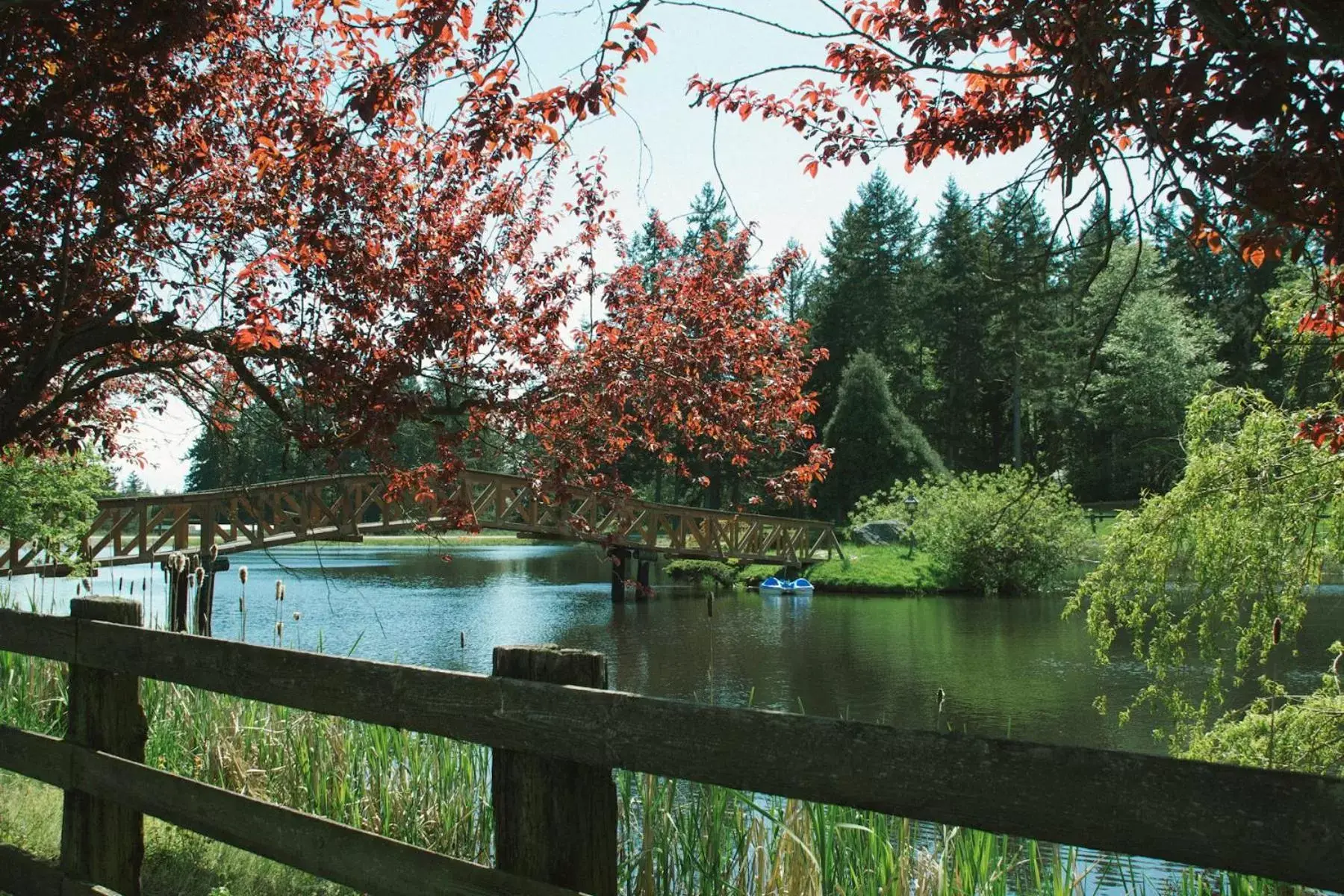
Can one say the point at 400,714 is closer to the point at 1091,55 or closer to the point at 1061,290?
the point at 1091,55

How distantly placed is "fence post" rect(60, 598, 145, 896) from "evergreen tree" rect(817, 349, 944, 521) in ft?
150

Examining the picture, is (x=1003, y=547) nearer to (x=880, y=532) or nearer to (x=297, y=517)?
(x=880, y=532)

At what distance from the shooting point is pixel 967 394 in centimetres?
5753

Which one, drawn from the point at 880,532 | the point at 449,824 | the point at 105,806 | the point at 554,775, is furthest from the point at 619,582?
the point at 554,775

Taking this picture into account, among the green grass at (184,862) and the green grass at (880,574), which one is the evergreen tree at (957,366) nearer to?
the green grass at (880,574)

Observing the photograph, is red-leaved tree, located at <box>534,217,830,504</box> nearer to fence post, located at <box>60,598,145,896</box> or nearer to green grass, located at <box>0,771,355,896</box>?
green grass, located at <box>0,771,355,896</box>

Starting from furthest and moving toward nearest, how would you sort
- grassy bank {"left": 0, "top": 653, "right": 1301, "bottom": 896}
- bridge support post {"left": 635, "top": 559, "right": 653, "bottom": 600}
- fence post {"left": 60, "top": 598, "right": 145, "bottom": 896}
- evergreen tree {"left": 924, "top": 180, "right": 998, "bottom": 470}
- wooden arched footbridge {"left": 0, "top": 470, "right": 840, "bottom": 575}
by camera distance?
evergreen tree {"left": 924, "top": 180, "right": 998, "bottom": 470}
bridge support post {"left": 635, "top": 559, "right": 653, "bottom": 600}
wooden arched footbridge {"left": 0, "top": 470, "right": 840, "bottom": 575}
grassy bank {"left": 0, "top": 653, "right": 1301, "bottom": 896}
fence post {"left": 60, "top": 598, "right": 145, "bottom": 896}

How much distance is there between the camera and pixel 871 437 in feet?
161

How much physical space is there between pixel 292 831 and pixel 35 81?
509cm

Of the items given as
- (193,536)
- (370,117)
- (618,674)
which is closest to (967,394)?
(193,536)

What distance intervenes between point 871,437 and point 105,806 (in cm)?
4666

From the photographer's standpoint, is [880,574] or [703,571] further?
[703,571]

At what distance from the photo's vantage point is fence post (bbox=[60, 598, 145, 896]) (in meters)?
3.80

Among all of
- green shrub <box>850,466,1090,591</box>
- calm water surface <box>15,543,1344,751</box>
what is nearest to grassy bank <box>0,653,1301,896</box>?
calm water surface <box>15,543,1344,751</box>
